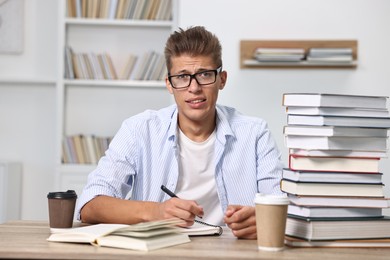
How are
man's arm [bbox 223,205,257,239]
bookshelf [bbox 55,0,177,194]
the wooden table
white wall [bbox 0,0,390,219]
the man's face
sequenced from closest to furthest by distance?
the wooden table < man's arm [bbox 223,205,257,239] < the man's face < white wall [bbox 0,0,390,219] < bookshelf [bbox 55,0,177,194]

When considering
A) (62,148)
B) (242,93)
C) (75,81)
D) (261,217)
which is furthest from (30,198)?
(261,217)

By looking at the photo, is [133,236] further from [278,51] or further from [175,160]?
[278,51]

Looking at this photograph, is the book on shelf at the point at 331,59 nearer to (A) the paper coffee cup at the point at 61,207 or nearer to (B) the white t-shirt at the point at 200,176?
(B) the white t-shirt at the point at 200,176

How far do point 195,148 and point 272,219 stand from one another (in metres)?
0.96

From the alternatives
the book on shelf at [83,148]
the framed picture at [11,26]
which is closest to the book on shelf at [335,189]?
the book on shelf at [83,148]

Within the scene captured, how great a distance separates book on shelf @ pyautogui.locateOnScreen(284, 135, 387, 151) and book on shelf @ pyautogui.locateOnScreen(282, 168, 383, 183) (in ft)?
0.21

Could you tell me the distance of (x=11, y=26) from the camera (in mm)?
4840

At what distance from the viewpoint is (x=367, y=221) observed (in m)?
1.67

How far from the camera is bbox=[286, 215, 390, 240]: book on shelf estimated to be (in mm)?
1627

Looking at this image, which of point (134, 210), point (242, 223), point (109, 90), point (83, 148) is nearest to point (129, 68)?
point (109, 90)

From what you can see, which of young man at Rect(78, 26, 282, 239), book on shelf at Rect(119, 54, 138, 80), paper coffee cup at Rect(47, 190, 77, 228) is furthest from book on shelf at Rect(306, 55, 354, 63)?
paper coffee cup at Rect(47, 190, 77, 228)

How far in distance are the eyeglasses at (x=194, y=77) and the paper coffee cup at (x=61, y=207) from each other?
0.67 meters

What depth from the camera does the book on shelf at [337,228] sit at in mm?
1627

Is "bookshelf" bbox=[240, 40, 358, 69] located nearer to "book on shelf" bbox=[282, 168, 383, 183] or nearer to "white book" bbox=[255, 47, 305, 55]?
"white book" bbox=[255, 47, 305, 55]
